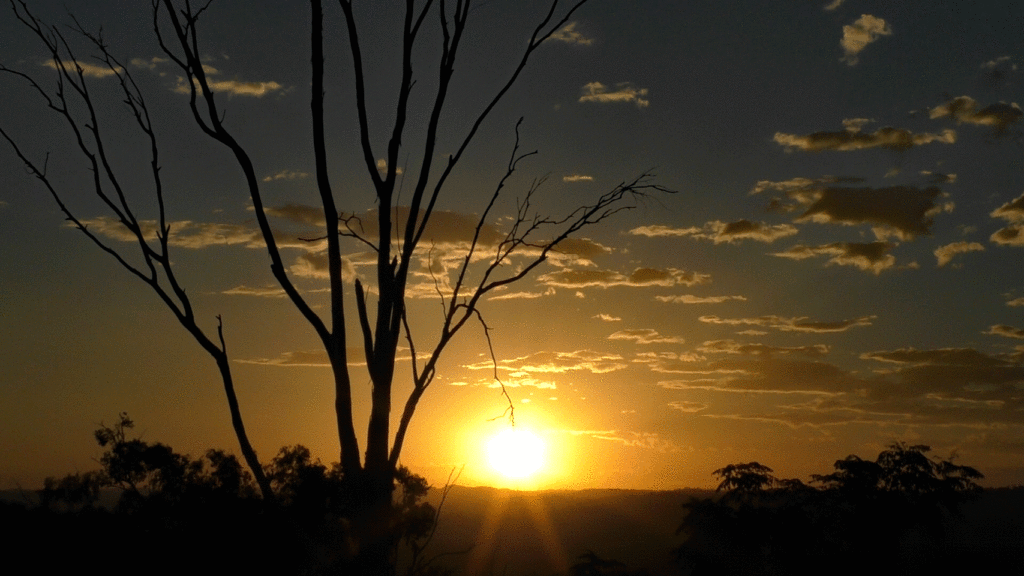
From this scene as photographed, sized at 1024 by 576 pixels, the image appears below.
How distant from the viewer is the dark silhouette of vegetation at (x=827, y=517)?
38781 mm

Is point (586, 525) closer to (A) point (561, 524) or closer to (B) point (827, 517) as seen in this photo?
(A) point (561, 524)

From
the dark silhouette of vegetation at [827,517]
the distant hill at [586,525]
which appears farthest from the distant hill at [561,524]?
the dark silhouette of vegetation at [827,517]

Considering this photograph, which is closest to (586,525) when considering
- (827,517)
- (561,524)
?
(561,524)

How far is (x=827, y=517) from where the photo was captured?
133ft

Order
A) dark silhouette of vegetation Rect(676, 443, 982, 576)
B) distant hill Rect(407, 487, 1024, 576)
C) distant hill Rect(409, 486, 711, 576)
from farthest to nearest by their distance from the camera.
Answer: distant hill Rect(409, 486, 711, 576)
distant hill Rect(407, 487, 1024, 576)
dark silhouette of vegetation Rect(676, 443, 982, 576)

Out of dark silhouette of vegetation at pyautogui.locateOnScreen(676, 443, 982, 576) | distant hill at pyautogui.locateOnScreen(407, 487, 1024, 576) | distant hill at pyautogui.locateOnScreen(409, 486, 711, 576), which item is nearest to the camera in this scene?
dark silhouette of vegetation at pyautogui.locateOnScreen(676, 443, 982, 576)

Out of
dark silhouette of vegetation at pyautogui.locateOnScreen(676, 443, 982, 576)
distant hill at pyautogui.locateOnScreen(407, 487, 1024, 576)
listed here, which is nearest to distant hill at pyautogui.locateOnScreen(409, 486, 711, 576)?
distant hill at pyautogui.locateOnScreen(407, 487, 1024, 576)

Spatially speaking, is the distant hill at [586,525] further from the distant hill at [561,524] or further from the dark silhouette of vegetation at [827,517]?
the dark silhouette of vegetation at [827,517]

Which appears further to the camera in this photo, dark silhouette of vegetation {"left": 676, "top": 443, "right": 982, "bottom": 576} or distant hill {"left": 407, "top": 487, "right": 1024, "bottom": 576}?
distant hill {"left": 407, "top": 487, "right": 1024, "bottom": 576}

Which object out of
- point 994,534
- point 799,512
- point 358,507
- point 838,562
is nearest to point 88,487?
point 358,507

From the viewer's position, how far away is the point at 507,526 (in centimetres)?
14988

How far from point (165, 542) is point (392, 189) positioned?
523 cm

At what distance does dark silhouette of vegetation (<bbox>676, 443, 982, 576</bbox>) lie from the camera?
127ft

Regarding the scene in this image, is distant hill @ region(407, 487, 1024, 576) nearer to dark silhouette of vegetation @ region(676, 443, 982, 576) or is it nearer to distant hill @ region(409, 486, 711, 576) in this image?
distant hill @ region(409, 486, 711, 576)
